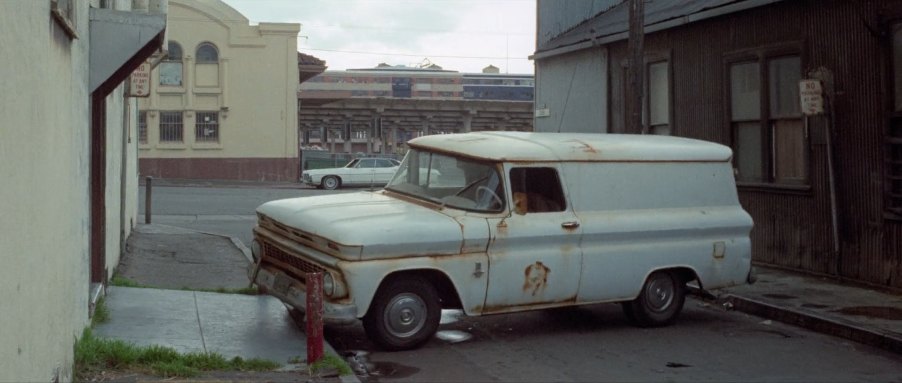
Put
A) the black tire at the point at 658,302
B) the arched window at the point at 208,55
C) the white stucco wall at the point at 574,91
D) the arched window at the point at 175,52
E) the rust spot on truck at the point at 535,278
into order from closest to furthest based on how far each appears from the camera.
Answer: the rust spot on truck at the point at 535,278
the black tire at the point at 658,302
the white stucco wall at the point at 574,91
the arched window at the point at 175,52
the arched window at the point at 208,55

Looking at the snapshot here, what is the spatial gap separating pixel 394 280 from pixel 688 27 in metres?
8.87

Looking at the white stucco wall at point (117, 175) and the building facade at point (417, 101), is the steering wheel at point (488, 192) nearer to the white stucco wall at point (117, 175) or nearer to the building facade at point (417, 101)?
the white stucco wall at point (117, 175)

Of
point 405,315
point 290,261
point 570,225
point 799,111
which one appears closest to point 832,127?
point 799,111

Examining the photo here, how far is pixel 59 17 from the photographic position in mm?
5738

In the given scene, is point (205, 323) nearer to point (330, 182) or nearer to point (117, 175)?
point (117, 175)

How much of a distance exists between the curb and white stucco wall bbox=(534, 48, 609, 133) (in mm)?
7544

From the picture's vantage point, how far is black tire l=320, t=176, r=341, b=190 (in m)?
40.8

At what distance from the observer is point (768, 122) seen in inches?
552

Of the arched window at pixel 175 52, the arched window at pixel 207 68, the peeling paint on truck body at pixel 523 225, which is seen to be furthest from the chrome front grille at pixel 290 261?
the arched window at pixel 207 68

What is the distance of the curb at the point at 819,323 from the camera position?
910 cm

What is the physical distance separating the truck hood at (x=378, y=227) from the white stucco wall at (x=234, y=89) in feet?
119

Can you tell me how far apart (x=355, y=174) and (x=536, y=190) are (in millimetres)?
32602

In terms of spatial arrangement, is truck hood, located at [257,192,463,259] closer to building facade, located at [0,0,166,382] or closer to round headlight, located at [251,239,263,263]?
round headlight, located at [251,239,263,263]

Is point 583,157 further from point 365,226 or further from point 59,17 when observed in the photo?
point 59,17
